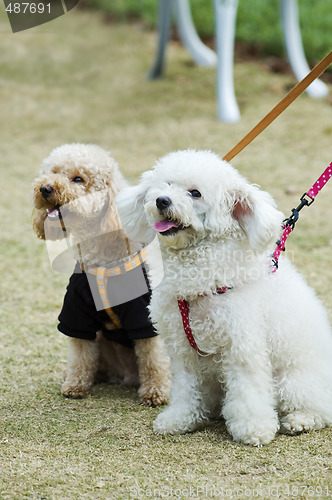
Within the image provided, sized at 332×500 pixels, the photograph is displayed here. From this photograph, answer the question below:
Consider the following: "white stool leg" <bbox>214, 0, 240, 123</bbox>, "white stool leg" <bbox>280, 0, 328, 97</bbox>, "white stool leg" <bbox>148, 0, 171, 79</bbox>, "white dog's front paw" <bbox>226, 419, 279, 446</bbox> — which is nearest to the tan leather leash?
"white dog's front paw" <bbox>226, 419, 279, 446</bbox>

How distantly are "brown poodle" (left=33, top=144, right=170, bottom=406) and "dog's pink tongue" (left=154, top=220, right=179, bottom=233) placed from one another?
50 centimetres

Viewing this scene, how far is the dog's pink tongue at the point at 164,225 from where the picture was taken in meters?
2.12

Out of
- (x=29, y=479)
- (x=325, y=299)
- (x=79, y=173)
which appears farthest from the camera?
(x=325, y=299)

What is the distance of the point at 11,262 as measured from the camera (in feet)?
13.9

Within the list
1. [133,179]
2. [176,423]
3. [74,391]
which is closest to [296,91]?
[176,423]

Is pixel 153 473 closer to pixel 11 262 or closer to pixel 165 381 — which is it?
pixel 165 381

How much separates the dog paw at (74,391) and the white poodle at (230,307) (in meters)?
0.47

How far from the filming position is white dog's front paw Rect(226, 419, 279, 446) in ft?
7.12

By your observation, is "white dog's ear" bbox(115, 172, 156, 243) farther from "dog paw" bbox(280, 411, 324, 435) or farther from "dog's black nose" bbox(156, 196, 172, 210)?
"dog paw" bbox(280, 411, 324, 435)

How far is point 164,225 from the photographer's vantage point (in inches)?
84.0

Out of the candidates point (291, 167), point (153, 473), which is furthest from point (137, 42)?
point (153, 473)

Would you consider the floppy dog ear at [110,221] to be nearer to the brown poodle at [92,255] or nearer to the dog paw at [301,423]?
the brown poodle at [92,255]

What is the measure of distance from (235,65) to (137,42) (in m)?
1.90

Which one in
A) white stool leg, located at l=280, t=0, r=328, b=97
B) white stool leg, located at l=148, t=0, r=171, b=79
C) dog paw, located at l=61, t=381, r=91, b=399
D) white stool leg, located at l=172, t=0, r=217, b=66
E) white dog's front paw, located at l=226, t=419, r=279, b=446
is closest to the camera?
white dog's front paw, located at l=226, t=419, r=279, b=446
